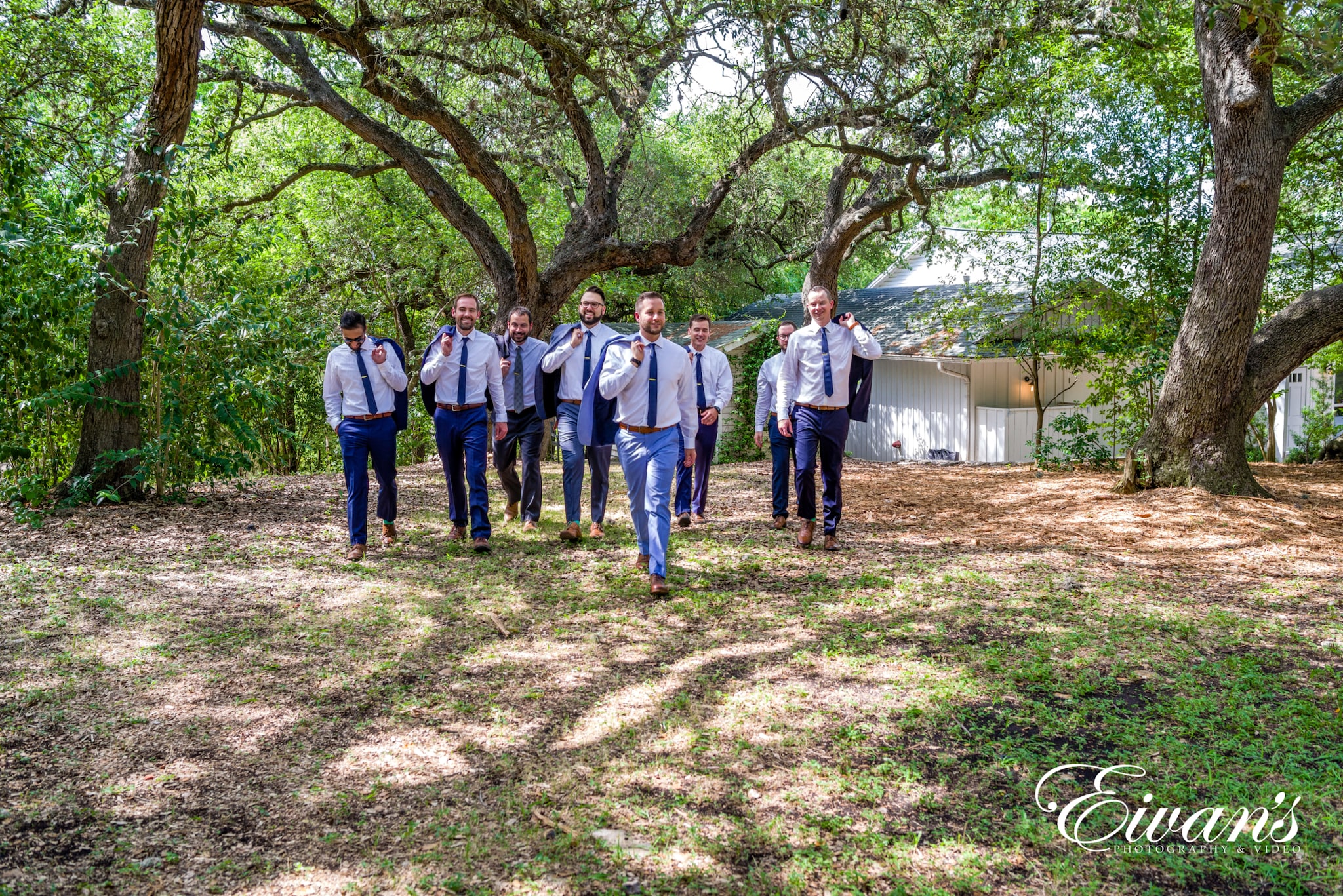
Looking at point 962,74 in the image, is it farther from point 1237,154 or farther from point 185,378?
point 185,378

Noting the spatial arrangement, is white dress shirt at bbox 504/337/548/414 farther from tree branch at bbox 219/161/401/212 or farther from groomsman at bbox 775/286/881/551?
tree branch at bbox 219/161/401/212

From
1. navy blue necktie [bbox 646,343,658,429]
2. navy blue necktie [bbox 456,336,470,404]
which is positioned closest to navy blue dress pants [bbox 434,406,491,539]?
navy blue necktie [bbox 456,336,470,404]

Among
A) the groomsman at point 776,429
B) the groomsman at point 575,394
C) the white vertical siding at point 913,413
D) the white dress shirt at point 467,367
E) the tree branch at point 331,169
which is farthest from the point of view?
the white vertical siding at point 913,413

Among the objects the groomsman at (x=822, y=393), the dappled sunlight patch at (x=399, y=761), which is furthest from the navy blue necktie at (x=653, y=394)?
the dappled sunlight patch at (x=399, y=761)

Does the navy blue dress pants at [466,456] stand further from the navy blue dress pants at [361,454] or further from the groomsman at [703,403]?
the groomsman at [703,403]

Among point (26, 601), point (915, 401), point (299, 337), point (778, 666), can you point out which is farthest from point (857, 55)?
point (915, 401)

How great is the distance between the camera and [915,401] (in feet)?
71.9

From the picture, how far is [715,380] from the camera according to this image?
9.63 metres

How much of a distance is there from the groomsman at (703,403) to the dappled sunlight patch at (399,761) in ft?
16.8

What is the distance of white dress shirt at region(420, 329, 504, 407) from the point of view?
8.32 metres

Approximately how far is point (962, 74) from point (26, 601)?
37.2 feet

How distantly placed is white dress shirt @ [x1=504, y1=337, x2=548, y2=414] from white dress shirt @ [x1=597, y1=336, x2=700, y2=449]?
2134mm

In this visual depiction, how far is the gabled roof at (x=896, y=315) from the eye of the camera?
764 inches

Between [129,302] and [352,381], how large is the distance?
3.44 metres
